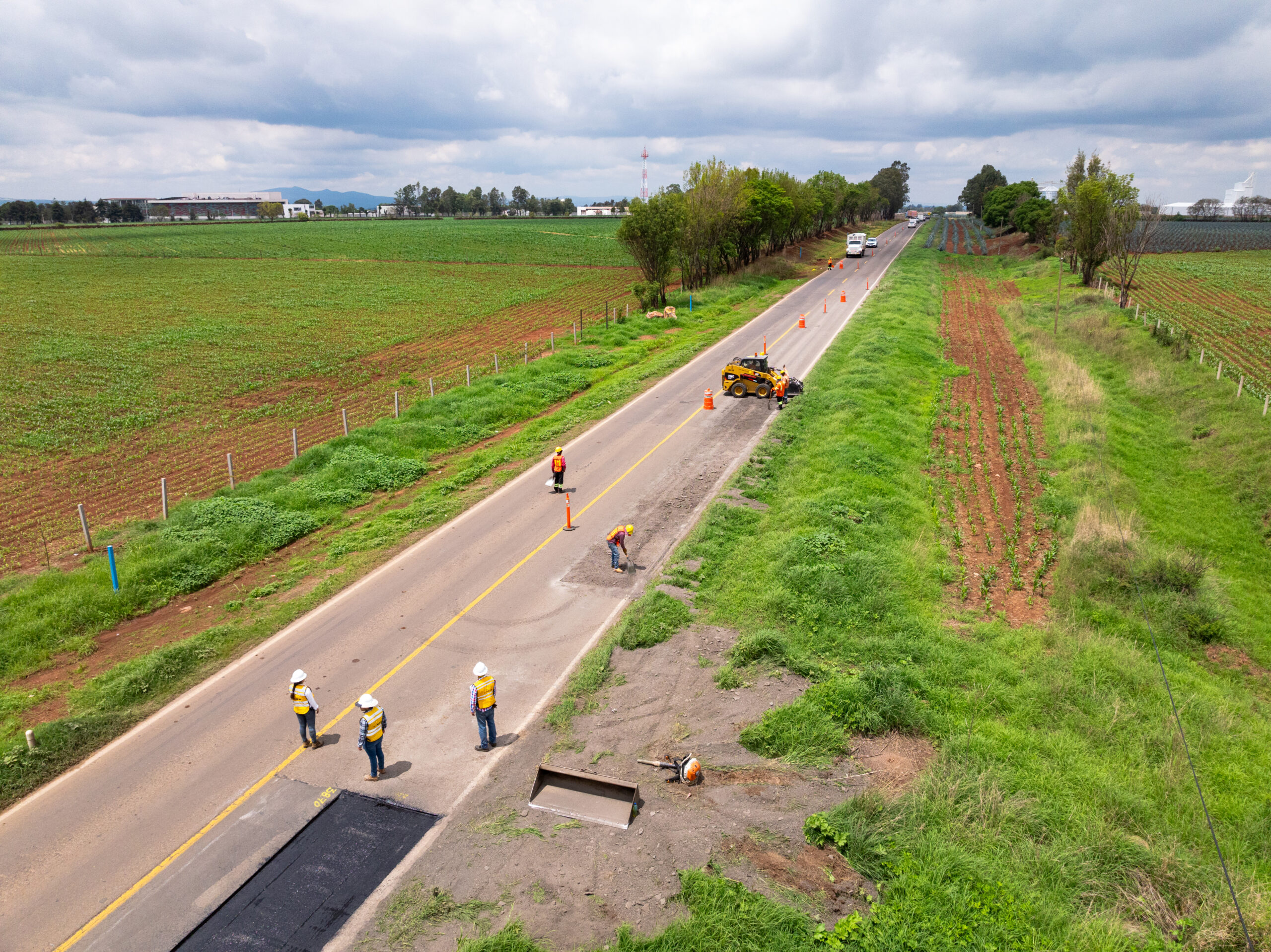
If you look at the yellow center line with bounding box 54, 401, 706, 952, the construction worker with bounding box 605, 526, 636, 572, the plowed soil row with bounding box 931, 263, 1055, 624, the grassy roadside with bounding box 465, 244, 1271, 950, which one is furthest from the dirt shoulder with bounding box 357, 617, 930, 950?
the plowed soil row with bounding box 931, 263, 1055, 624

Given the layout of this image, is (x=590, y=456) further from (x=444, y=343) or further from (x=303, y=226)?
(x=303, y=226)

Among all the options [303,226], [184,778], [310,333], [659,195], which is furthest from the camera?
[303,226]

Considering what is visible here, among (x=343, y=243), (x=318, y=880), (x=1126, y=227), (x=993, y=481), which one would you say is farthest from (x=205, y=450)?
(x=343, y=243)

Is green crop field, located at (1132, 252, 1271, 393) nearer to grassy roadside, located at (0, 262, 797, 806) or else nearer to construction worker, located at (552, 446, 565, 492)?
construction worker, located at (552, 446, 565, 492)

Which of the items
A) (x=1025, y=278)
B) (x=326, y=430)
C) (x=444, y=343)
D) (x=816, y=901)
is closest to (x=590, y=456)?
(x=326, y=430)

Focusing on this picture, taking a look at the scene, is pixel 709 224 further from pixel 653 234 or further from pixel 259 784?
pixel 259 784

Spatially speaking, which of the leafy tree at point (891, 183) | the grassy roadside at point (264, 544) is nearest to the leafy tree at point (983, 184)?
the leafy tree at point (891, 183)
